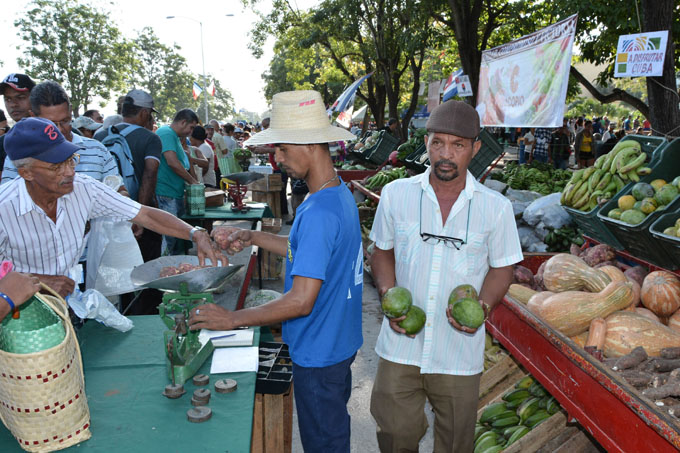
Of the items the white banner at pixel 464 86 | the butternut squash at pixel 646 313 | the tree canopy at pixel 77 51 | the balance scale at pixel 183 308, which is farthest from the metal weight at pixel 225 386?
the tree canopy at pixel 77 51

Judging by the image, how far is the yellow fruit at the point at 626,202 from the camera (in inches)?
152

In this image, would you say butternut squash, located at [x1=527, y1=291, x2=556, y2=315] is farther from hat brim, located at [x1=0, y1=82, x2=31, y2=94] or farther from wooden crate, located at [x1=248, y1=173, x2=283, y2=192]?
wooden crate, located at [x1=248, y1=173, x2=283, y2=192]

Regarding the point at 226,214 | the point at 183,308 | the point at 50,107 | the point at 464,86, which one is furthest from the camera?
the point at 464,86

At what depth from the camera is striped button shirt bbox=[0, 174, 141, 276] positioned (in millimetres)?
2625

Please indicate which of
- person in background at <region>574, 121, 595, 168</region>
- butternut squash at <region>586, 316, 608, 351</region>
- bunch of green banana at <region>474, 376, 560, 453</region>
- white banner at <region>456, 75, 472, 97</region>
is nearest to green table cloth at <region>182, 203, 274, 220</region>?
bunch of green banana at <region>474, 376, 560, 453</region>

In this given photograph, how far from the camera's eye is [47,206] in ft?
8.92

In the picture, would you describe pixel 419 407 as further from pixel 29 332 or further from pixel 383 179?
pixel 383 179

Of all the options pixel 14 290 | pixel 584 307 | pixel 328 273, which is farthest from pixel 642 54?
pixel 14 290

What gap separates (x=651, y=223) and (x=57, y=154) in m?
3.58

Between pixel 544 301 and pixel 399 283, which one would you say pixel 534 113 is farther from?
pixel 399 283

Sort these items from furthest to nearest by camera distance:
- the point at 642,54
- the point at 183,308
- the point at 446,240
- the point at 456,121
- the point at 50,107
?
the point at 642,54 < the point at 50,107 < the point at 446,240 < the point at 456,121 < the point at 183,308

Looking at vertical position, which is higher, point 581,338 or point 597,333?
point 597,333

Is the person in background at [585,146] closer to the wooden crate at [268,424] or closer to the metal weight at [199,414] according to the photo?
the wooden crate at [268,424]

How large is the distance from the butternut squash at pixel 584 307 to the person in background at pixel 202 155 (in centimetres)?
674
